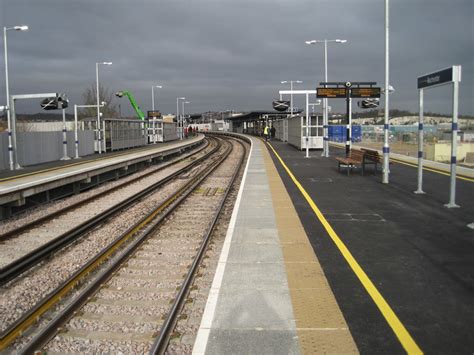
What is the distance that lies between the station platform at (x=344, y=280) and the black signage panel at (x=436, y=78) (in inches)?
110

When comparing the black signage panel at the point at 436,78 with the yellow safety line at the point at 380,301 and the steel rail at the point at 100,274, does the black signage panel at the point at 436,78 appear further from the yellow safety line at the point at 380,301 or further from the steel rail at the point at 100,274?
the steel rail at the point at 100,274

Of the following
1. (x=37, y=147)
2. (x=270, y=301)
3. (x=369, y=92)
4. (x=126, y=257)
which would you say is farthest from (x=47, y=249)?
(x=37, y=147)

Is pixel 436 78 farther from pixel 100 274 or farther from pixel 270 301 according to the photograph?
pixel 100 274

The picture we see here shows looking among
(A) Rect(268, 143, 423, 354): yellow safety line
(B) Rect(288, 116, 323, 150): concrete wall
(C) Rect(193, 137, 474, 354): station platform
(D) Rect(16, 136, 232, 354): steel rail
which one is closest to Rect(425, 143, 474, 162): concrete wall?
(B) Rect(288, 116, 323, 150): concrete wall

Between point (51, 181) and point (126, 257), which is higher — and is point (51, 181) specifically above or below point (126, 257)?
above

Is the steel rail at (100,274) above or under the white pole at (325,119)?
under

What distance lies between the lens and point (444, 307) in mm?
4949

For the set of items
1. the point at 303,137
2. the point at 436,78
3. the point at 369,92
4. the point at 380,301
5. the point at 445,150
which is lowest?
the point at 380,301

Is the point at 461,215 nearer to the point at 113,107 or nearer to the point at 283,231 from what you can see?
the point at 283,231

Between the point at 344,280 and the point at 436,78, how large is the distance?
7.11 metres

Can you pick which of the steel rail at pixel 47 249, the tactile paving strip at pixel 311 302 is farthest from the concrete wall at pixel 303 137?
the tactile paving strip at pixel 311 302

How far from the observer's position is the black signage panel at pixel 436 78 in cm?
1034

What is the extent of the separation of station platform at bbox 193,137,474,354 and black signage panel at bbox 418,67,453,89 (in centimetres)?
280

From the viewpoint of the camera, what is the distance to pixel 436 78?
1098 centimetres
